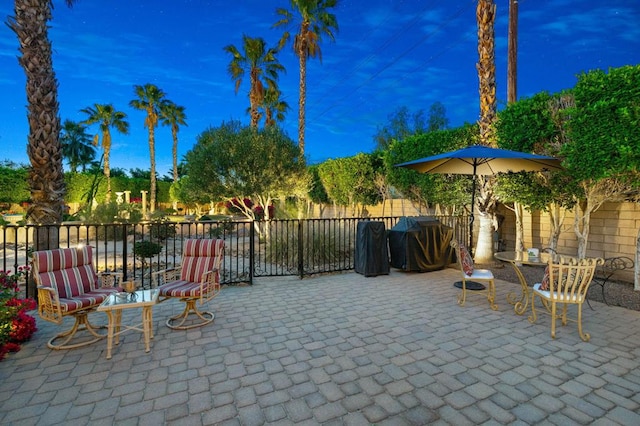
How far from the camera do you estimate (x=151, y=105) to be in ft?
86.7

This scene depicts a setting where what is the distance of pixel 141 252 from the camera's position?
7172mm

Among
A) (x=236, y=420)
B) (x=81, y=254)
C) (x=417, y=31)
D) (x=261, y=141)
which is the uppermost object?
(x=417, y=31)

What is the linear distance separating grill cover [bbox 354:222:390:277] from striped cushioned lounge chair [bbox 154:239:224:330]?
3166 mm

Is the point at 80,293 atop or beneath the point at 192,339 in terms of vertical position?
atop

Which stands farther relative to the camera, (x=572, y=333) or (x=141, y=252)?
(x=141, y=252)

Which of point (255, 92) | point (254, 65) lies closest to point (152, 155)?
point (255, 92)

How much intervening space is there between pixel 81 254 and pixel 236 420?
2935mm

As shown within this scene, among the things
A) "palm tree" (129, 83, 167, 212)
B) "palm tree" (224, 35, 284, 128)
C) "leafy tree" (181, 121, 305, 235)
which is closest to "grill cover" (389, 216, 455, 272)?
"leafy tree" (181, 121, 305, 235)

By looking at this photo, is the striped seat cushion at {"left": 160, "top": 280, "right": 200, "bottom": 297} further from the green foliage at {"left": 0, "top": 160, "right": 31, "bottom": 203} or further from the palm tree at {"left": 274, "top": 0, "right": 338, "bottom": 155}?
the green foliage at {"left": 0, "top": 160, "right": 31, "bottom": 203}

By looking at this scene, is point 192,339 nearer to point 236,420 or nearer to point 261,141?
point 236,420

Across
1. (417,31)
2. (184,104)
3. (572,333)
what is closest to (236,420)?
(572,333)

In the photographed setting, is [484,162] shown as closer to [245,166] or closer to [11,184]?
[245,166]

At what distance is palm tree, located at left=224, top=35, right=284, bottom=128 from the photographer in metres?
17.8

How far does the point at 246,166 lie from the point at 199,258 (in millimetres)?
7354
